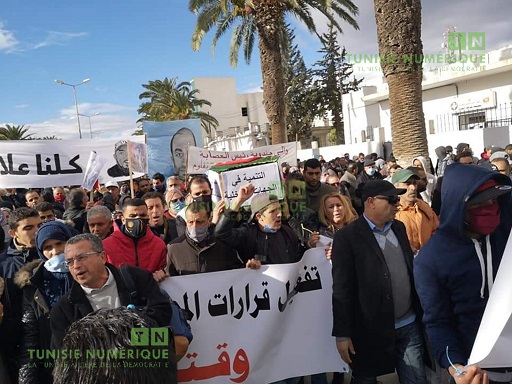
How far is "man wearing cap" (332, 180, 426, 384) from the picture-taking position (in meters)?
2.49

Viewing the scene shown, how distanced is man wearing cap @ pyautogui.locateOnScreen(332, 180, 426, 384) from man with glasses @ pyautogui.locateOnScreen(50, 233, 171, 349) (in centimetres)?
109

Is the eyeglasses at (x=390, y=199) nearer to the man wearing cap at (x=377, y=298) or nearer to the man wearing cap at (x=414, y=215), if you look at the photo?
the man wearing cap at (x=377, y=298)

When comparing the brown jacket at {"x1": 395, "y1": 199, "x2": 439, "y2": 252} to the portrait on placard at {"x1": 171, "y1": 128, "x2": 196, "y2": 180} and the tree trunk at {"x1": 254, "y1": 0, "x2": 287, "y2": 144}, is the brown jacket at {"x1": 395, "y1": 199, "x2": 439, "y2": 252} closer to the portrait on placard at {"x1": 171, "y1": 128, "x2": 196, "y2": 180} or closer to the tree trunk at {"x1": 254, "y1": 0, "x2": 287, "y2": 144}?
the portrait on placard at {"x1": 171, "y1": 128, "x2": 196, "y2": 180}

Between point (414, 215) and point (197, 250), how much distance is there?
1948 mm

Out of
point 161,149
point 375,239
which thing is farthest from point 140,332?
point 161,149

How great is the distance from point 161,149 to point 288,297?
29.3 feet

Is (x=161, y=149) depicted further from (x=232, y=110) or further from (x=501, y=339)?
(x=232, y=110)

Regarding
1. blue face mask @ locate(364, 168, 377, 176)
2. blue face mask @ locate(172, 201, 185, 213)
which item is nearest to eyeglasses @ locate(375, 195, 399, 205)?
blue face mask @ locate(172, 201, 185, 213)

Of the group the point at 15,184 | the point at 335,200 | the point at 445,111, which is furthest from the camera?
the point at 445,111

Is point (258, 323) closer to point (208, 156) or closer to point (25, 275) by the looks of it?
point (25, 275)

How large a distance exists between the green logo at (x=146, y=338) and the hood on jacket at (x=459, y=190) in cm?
130

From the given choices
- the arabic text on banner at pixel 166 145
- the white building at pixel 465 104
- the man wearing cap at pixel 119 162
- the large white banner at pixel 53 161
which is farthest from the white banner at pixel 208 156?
the white building at pixel 465 104

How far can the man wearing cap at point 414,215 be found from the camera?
11.7ft

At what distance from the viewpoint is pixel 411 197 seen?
371 centimetres
